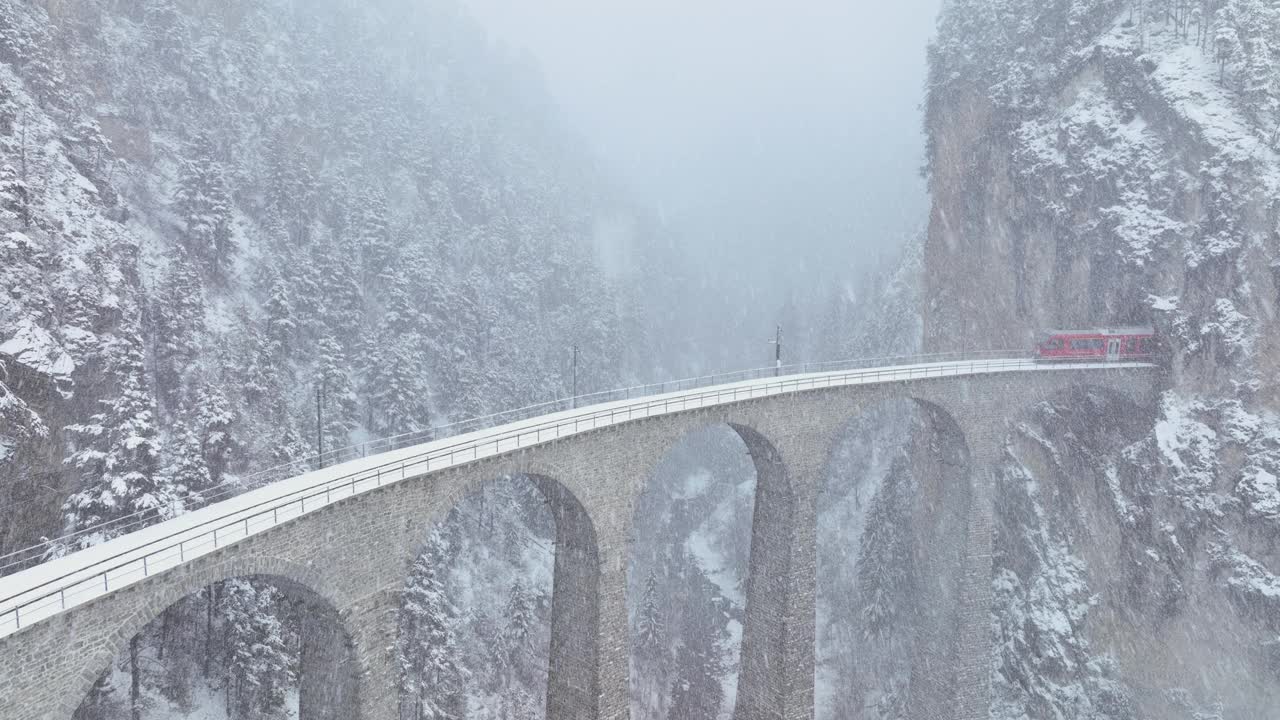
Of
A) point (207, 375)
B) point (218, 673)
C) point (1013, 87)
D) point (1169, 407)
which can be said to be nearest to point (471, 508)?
point (207, 375)

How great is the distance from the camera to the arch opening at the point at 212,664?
29.6 metres

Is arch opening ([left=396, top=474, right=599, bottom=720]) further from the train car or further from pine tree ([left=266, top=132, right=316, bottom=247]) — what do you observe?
the train car

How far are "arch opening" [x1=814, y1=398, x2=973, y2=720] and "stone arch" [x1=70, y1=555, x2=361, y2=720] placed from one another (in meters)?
21.4

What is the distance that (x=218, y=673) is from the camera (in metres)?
32.7

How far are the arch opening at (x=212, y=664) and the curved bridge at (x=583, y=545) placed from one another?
1124 cm

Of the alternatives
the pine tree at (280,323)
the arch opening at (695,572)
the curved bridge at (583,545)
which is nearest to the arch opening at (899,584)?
the curved bridge at (583,545)

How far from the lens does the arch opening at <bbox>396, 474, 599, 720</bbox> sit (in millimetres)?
26016

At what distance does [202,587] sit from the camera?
16328 mm

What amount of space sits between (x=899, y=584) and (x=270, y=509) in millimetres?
44752

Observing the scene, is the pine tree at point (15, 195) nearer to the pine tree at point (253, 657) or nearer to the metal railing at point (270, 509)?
the pine tree at point (253, 657)

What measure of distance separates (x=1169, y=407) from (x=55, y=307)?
5656 cm

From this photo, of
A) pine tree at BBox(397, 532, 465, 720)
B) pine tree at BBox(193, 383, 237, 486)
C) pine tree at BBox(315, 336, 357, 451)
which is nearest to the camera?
pine tree at BBox(193, 383, 237, 486)

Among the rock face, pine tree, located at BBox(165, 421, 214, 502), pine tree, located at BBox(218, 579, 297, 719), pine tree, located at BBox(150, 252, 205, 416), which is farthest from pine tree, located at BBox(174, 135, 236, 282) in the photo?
the rock face

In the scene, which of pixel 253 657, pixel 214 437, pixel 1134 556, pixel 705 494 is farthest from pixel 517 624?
pixel 1134 556
